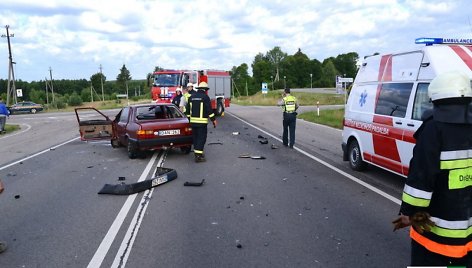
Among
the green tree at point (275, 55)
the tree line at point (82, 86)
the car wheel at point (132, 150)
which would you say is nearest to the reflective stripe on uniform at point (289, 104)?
the car wheel at point (132, 150)

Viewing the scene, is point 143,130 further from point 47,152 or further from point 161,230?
point 161,230

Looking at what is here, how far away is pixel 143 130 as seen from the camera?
34.3 ft

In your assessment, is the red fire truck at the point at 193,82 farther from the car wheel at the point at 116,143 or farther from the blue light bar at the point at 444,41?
the blue light bar at the point at 444,41

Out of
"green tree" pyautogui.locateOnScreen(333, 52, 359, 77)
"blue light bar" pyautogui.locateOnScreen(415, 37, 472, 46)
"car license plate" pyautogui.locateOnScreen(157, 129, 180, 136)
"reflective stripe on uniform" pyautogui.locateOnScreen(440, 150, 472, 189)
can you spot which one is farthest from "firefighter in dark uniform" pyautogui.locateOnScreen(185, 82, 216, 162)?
"green tree" pyautogui.locateOnScreen(333, 52, 359, 77)

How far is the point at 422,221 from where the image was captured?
2.54 metres

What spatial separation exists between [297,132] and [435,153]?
14.5 metres

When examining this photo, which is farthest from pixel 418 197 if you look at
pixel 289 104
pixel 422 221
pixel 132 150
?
pixel 289 104

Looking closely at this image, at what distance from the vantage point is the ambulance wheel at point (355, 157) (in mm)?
8398

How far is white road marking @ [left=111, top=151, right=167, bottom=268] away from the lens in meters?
4.39

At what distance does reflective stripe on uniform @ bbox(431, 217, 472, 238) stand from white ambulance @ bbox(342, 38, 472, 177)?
10.4 feet

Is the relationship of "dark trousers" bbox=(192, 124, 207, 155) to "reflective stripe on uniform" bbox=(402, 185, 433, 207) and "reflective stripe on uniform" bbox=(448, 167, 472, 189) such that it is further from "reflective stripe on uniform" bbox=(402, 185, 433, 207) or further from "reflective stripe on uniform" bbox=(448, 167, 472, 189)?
"reflective stripe on uniform" bbox=(448, 167, 472, 189)

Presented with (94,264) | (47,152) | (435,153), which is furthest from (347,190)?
(47,152)

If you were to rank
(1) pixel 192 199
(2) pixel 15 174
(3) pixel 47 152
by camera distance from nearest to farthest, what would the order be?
(1) pixel 192 199 < (2) pixel 15 174 < (3) pixel 47 152

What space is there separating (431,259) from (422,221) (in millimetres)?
267
